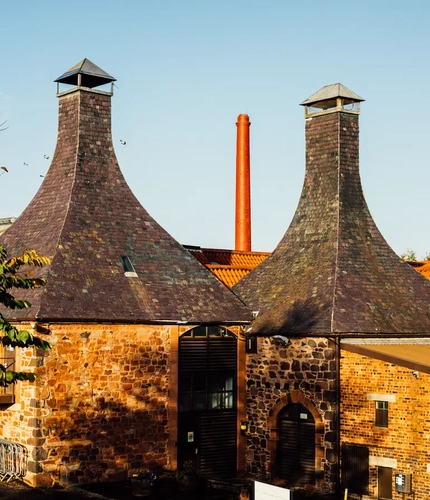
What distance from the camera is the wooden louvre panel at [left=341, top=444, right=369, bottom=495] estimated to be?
82.7 feet

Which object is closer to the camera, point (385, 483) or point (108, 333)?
point (385, 483)

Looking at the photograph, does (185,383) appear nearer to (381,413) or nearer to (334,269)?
(334,269)

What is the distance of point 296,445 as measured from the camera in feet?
88.4

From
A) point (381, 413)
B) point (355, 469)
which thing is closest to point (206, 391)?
point (355, 469)

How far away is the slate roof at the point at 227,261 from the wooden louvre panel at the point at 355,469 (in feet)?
28.6

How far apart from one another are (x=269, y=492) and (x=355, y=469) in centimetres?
878

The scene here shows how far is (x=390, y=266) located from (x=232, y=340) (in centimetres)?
543

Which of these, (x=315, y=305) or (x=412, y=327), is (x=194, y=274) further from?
(x=412, y=327)

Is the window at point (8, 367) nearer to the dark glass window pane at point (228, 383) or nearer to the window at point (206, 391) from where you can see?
the window at point (206, 391)

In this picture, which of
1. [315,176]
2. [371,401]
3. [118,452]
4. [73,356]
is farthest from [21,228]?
[371,401]

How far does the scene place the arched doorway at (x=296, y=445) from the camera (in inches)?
1048

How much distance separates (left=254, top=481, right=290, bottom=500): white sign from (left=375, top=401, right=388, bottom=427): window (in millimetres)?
8405

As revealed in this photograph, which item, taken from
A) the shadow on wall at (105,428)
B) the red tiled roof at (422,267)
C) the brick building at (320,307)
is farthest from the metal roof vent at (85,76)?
the red tiled roof at (422,267)

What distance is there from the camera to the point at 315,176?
102 ft
